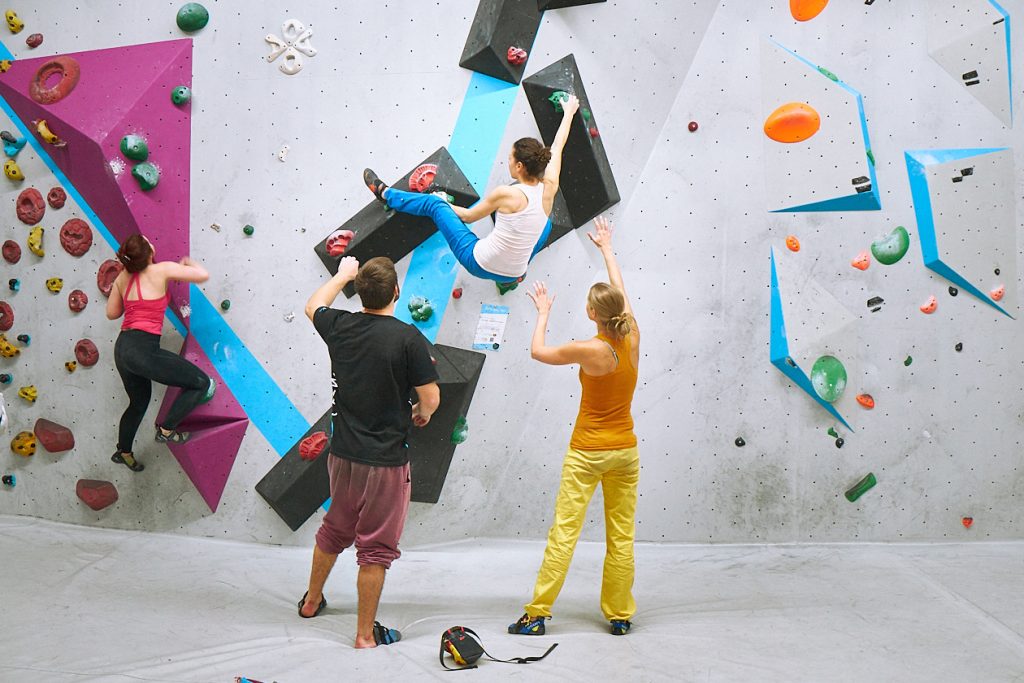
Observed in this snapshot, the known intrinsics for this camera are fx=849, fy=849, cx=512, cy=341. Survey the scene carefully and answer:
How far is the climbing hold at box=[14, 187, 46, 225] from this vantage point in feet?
12.7

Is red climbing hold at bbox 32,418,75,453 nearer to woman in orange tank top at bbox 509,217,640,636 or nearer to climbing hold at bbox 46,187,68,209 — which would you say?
climbing hold at bbox 46,187,68,209

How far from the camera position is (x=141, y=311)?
11.7ft

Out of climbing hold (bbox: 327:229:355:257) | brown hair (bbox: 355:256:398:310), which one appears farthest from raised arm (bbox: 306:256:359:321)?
climbing hold (bbox: 327:229:355:257)

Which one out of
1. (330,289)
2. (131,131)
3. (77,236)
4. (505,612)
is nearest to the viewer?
(330,289)

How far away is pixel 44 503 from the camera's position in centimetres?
396

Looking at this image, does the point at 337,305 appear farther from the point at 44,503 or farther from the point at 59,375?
the point at 44,503

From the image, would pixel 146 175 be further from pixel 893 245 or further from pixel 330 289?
pixel 893 245

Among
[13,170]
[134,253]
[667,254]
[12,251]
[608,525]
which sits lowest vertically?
[608,525]

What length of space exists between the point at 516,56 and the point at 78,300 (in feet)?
7.39

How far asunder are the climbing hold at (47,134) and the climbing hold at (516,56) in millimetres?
2004

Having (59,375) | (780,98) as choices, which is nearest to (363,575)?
(59,375)

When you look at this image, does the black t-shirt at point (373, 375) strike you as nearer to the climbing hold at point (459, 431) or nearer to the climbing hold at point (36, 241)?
the climbing hold at point (459, 431)

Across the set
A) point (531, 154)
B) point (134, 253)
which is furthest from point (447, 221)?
point (134, 253)

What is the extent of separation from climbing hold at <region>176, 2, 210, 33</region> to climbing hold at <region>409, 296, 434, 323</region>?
1.49 m
